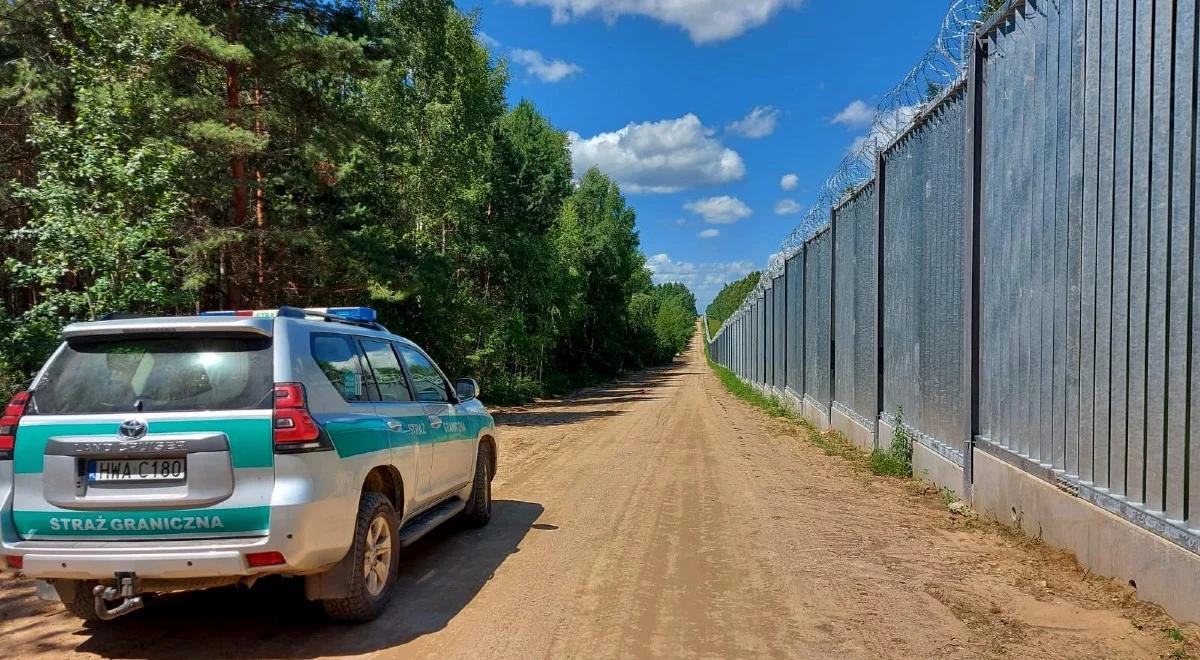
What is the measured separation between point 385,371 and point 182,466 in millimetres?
1840

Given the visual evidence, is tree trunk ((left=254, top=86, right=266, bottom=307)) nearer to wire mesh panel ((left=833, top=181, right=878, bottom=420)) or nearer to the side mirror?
the side mirror

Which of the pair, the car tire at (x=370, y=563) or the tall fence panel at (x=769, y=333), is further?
the tall fence panel at (x=769, y=333)

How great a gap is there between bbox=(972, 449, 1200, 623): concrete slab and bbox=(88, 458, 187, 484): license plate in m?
5.60

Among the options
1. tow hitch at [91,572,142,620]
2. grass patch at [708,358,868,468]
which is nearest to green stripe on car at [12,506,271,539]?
tow hitch at [91,572,142,620]

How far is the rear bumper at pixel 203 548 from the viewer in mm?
3896

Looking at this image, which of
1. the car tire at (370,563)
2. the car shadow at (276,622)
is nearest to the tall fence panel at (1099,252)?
the car shadow at (276,622)

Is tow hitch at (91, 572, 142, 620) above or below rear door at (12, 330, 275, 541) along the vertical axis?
below

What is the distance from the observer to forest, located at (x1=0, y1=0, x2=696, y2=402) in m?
8.42

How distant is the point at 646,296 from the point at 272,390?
68.8 m

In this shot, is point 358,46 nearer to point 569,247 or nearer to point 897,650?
point 897,650

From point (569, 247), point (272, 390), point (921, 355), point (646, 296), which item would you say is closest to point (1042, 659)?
point (272, 390)

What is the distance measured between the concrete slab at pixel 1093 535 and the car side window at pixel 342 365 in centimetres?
508

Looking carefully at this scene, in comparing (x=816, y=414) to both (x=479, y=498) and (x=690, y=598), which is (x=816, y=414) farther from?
(x=690, y=598)

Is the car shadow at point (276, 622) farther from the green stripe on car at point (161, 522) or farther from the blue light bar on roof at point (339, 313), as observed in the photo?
the blue light bar on roof at point (339, 313)
